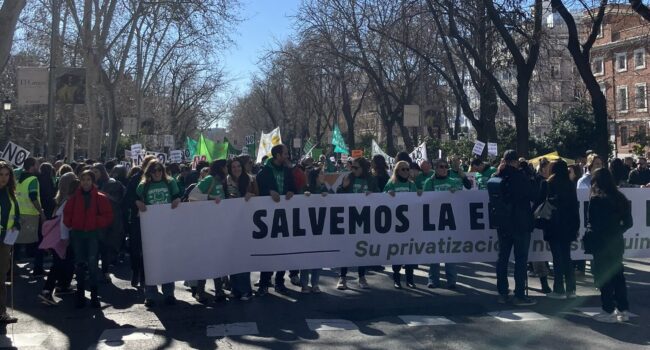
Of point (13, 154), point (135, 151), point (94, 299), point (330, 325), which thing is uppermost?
point (135, 151)

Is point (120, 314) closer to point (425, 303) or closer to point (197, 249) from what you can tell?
point (197, 249)

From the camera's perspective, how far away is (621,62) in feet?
181

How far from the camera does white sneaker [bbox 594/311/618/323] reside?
7965 mm

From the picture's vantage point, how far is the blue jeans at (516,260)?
8.91 meters

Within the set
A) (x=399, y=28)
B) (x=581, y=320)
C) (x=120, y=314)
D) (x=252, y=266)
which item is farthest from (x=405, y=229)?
(x=399, y=28)

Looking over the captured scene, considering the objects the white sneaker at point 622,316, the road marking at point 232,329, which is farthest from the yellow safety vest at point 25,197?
the white sneaker at point 622,316

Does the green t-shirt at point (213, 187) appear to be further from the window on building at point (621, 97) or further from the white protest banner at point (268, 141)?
the window on building at point (621, 97)

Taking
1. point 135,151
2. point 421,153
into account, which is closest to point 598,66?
point 421,153

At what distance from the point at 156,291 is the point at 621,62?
5265 cm

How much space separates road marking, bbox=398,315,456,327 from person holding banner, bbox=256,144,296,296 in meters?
2.26

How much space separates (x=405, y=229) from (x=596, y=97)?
9729mm

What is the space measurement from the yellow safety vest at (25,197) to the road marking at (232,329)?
14.0 ft

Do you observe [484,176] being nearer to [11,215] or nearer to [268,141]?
[11,215]

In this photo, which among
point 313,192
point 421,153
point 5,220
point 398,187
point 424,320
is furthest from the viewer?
point 421,153
